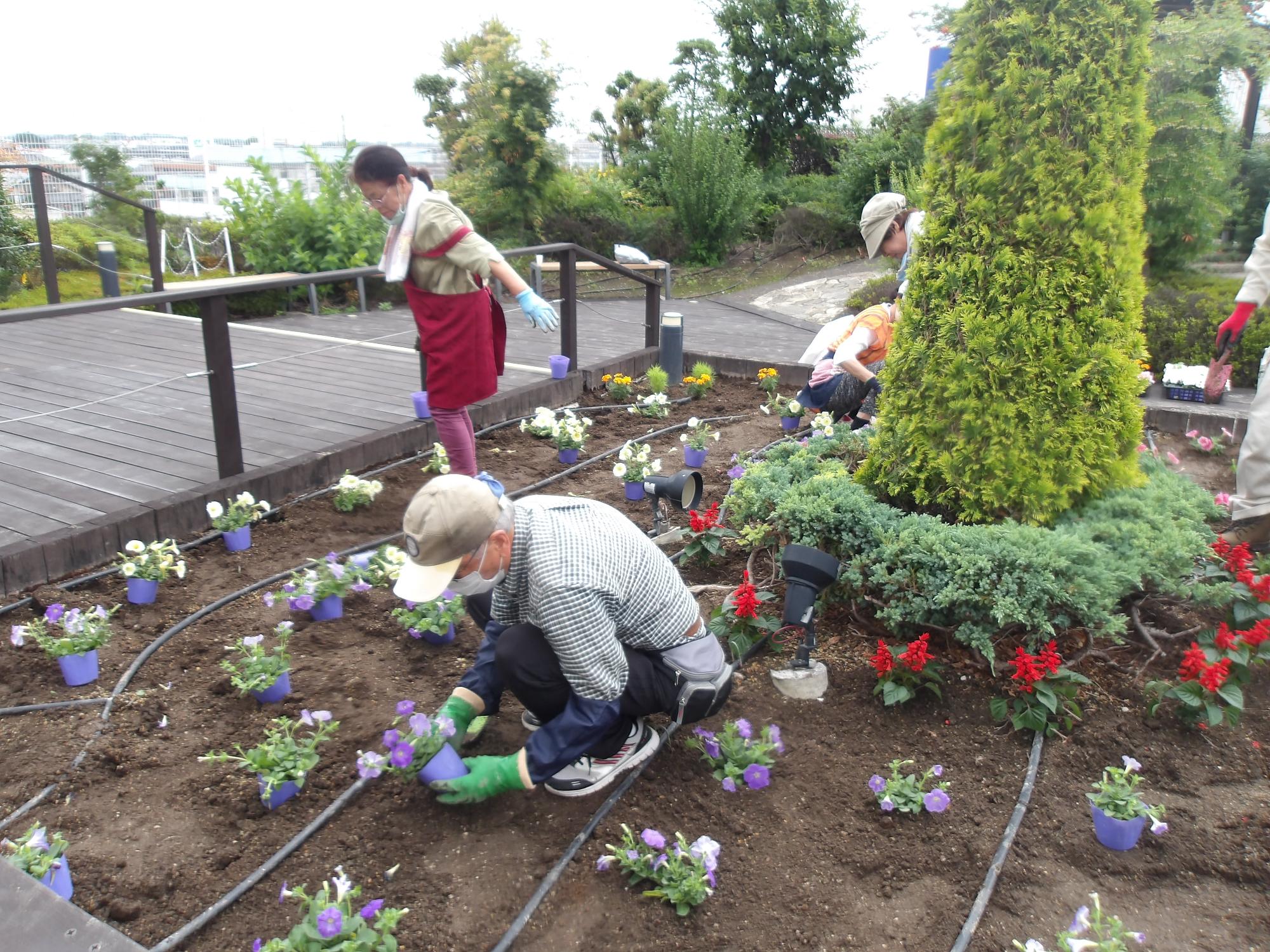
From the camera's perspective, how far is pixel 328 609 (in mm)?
3348

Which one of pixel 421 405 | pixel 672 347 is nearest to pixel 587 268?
pixel 672 347

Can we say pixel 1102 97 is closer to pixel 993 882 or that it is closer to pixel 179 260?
pixel 993 882

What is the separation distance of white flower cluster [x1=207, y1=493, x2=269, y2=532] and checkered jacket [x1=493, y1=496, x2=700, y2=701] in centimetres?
185

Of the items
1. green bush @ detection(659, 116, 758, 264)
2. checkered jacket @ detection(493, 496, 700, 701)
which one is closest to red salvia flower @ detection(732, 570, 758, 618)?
checkered jacket @ detection(493, 496, 700, 701)

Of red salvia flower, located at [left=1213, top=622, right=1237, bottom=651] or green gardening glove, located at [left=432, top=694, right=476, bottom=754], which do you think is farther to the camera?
red salvia flower, located at [left=1213, top=622, right=1237, bottom=651]

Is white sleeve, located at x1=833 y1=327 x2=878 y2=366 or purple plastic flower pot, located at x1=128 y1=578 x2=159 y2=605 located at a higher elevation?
white sleeve, located at x1=833 y1=327 x2=878 y2=366

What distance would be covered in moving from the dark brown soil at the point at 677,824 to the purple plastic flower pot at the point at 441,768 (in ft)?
0.42

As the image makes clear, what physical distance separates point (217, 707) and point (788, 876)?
1.72 m

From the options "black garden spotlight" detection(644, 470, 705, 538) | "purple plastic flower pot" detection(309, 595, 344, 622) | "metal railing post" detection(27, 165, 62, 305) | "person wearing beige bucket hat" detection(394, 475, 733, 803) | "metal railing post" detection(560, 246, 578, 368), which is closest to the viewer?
"person wearing beige bucket hat" detection(394, 475, 733, 803)

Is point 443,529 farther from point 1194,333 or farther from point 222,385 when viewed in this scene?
point 1194,333

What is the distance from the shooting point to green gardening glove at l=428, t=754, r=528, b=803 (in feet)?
7.56

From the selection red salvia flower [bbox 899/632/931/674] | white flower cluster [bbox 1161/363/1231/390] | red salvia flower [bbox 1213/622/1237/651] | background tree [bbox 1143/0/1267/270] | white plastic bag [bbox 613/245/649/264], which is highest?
background tree [bbox 1143/0/1267/270]

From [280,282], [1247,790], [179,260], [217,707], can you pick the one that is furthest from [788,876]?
[179,260]

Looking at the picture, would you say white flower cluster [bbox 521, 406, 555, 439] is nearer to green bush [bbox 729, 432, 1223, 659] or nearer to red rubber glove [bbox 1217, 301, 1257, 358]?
green bush [bbox 729, 432, 1223, 659]
